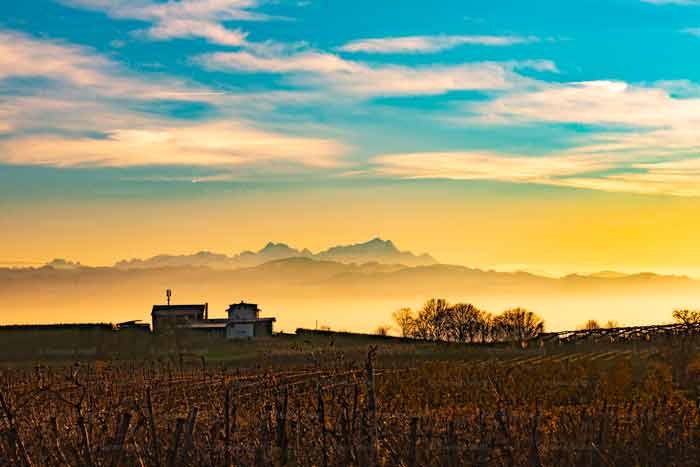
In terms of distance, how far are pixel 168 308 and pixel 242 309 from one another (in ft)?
29.4

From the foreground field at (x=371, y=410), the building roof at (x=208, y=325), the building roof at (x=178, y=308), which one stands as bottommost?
the foreground field at (x=371, y=410)

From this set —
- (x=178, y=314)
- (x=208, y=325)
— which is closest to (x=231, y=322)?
(x=208, y=325)

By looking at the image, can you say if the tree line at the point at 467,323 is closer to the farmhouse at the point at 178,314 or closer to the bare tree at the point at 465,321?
the bare tree at the point at 465,321

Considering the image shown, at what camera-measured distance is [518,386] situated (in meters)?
37.0

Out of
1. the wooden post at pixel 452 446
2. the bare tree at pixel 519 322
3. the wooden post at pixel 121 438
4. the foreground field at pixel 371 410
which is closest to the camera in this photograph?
the wooden post at pixel 121 438

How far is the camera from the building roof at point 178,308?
9175cm

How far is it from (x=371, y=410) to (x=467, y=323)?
115977 millimetres

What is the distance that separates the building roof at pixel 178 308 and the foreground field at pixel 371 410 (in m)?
16.6

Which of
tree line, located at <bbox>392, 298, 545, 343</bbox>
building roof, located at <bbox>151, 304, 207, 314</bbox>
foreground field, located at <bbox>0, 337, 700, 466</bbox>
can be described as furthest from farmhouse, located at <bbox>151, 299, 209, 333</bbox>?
tree line, located at <bbox>392, 298, 545, 343</bbox>

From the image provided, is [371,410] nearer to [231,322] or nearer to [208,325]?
[231,322]

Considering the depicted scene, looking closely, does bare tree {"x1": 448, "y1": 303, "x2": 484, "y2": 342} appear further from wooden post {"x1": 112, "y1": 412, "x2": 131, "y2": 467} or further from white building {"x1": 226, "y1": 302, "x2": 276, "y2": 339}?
wooden post {"x1": 112, "y1": 412, "x2": 131, "y2": 467}

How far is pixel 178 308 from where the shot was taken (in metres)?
92.8

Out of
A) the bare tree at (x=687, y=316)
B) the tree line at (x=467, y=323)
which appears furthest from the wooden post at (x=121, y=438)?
the tree line at (x=467, y=323)

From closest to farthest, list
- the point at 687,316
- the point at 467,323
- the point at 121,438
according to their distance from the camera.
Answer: the point at 121,438 → the point at 687,316 → the point at 467,323
